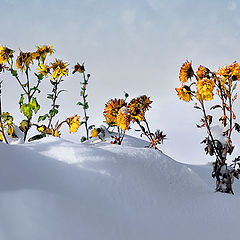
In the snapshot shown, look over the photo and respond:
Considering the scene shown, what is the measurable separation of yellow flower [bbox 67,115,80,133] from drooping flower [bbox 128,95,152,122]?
677mm

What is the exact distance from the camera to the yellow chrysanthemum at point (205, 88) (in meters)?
1.48

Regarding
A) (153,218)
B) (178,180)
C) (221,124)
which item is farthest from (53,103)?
(153,218)

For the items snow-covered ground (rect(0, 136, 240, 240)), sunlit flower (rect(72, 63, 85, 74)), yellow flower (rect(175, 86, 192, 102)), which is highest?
sunlit flower (rect(72, 63, 85, 74))

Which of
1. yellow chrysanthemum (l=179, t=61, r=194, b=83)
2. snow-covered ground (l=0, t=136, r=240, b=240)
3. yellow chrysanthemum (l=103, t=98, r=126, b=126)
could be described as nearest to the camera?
snow-covered ground (l=0, t=136, r=240, b=240)

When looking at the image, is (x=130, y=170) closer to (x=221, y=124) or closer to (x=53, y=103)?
(x=221, y=124)

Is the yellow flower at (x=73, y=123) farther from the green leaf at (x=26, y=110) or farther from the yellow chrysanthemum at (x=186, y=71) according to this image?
the yellow chrysanthemum at (x=186, y=71)

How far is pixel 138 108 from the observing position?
5.89ft

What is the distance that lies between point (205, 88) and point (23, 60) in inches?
60.4

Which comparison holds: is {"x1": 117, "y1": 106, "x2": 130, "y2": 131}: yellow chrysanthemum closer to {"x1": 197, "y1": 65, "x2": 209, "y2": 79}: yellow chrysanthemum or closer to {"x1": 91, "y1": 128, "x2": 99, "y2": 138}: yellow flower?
{"x1": 197, "y1": 65, "x2": 209, "y2": 79}: yellow chrysanthemum

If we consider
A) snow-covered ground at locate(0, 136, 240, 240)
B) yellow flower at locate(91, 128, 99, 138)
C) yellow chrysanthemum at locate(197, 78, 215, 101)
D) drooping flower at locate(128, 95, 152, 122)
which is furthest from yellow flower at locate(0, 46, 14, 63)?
yellow chrysanthemum at locate(197, 78, 215, 101)

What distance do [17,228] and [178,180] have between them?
72 cm

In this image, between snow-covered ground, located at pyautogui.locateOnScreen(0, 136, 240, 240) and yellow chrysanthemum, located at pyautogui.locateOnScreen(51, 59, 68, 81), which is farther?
yellow chrysanthemum, located at pyautogui.locateOnScreen(51, 59, 68, 81)

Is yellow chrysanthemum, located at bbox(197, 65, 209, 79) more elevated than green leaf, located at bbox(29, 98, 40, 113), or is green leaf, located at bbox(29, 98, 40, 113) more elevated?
yellow chrysanthemum, located at bbox(197, 65, 209, 79)

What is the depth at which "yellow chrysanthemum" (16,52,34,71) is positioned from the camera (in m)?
2.44
